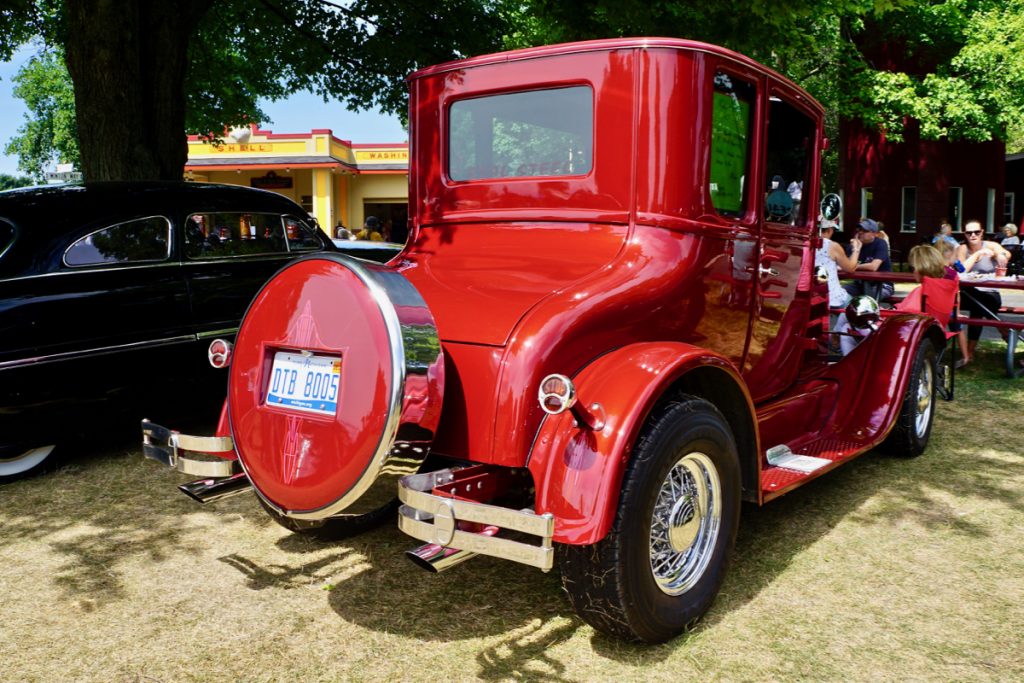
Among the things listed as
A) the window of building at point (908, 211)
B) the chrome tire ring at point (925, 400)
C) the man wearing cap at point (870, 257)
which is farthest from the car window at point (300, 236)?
the window of building at point (908, 211)

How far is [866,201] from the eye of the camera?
91.6 ft

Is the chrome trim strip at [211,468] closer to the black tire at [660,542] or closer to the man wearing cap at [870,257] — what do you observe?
the black tire at [660,542]

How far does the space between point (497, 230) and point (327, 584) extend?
5.64ft

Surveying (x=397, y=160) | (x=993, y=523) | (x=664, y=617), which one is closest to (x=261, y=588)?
(x=664, y=617)

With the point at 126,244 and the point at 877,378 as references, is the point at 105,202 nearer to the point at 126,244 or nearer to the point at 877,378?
the point at 126,244

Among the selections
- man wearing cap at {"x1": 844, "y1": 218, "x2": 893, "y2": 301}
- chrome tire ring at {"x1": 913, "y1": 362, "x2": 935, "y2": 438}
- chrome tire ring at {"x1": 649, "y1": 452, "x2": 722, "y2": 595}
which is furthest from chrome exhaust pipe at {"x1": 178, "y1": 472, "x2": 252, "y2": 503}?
man wearing cap at {"x1": 844, "y1": 218, "x2": 893, "y2": 301}

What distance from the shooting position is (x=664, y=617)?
2961 millimetres

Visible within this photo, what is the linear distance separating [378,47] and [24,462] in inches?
321

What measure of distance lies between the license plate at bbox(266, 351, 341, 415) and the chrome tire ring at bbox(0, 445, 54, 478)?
9.59ft

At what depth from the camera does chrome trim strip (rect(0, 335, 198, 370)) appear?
4.79 meters

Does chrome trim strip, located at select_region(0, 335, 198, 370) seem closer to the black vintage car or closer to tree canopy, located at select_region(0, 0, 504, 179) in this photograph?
the black vintage car

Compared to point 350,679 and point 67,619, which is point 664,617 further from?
point 67,619

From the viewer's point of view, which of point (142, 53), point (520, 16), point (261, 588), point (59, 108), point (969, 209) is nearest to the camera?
point (261, 588)

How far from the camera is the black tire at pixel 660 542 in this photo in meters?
2.78
